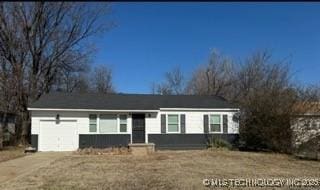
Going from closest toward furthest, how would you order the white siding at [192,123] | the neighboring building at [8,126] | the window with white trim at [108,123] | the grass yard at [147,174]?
the grass yard at [147,174] < the window with white trim at [108,123] < the white siding at [192,123] < the neighboring building at [8,126]

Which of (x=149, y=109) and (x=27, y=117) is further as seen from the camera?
(x=27, y=117)

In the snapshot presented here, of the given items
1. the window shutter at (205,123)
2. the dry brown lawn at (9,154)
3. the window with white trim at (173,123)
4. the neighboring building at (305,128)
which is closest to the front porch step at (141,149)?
the window with white trim at (173,123)

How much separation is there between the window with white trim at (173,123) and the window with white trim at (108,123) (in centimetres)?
359

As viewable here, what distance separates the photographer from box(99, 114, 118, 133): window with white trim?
25.9 meters

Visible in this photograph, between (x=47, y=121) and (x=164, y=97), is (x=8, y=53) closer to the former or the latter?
(x=47, y=121)

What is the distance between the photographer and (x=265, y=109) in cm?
2373

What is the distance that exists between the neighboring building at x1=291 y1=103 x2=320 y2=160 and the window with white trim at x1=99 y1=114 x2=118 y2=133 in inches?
435

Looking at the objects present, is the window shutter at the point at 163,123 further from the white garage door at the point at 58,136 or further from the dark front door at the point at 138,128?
the white garage door at the point at 58,136

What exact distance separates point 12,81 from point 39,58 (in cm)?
321

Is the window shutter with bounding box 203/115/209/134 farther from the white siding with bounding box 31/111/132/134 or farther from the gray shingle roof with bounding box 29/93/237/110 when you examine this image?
the white siding with bounding box 31/111/132/134

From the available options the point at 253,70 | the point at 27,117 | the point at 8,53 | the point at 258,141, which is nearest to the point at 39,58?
the point at 8,53

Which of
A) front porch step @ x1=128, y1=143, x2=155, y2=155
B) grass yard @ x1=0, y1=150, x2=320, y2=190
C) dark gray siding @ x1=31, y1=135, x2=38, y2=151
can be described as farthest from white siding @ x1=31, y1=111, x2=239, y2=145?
grass yard @ x1=0, y1=150, x2=320, y2=190

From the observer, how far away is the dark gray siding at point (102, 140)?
25.5 meters

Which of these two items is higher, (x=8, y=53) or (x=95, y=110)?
(x=8, y=53)
